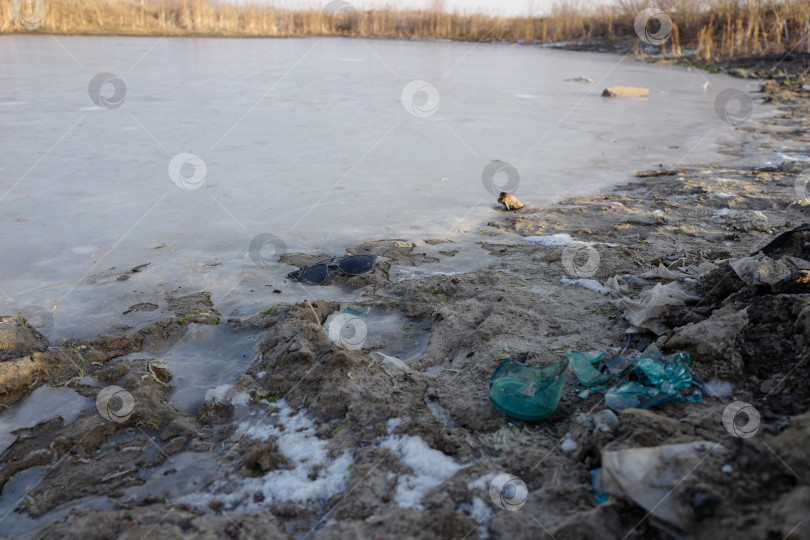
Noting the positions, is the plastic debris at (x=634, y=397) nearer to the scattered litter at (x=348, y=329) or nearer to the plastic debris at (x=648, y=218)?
the scattered litter at (x=348, y=329)

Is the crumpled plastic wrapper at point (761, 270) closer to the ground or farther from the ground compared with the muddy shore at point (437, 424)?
farther from the ground

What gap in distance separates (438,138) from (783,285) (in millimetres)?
5353

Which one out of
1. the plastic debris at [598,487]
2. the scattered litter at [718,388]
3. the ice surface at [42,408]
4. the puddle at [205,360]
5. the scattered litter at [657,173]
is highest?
the scattered litter at [657,173]

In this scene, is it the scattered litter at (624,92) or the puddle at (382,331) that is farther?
the scattered litter at (624,92)

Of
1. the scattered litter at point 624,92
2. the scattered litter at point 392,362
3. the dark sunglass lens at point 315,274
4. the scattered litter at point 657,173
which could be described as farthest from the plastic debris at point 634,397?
the scattered litter at point 624,92

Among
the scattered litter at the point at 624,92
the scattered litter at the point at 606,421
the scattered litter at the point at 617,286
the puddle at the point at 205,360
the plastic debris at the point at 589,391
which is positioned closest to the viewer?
the scattered litter at the point at 606,421

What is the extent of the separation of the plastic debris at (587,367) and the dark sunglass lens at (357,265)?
1.51 m

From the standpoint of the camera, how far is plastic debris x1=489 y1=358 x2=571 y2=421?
210cm

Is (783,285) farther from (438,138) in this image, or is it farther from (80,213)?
(438,138)

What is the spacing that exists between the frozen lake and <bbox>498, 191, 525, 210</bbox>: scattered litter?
0.14 m

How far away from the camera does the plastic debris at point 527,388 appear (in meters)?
2.10

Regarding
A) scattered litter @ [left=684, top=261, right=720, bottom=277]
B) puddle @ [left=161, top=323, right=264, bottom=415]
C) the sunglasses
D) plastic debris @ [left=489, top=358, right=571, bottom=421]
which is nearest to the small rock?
puddle @ [left=161, top=323, right=264, bottom=415]

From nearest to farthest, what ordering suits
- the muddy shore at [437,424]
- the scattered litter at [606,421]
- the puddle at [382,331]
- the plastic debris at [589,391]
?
the muddy shore at [437,424] → the scattered litter at [606,421] → the plastic debris at [589,391] → the puddle at [382,331]

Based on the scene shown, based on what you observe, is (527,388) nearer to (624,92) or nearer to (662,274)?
(662,274)
